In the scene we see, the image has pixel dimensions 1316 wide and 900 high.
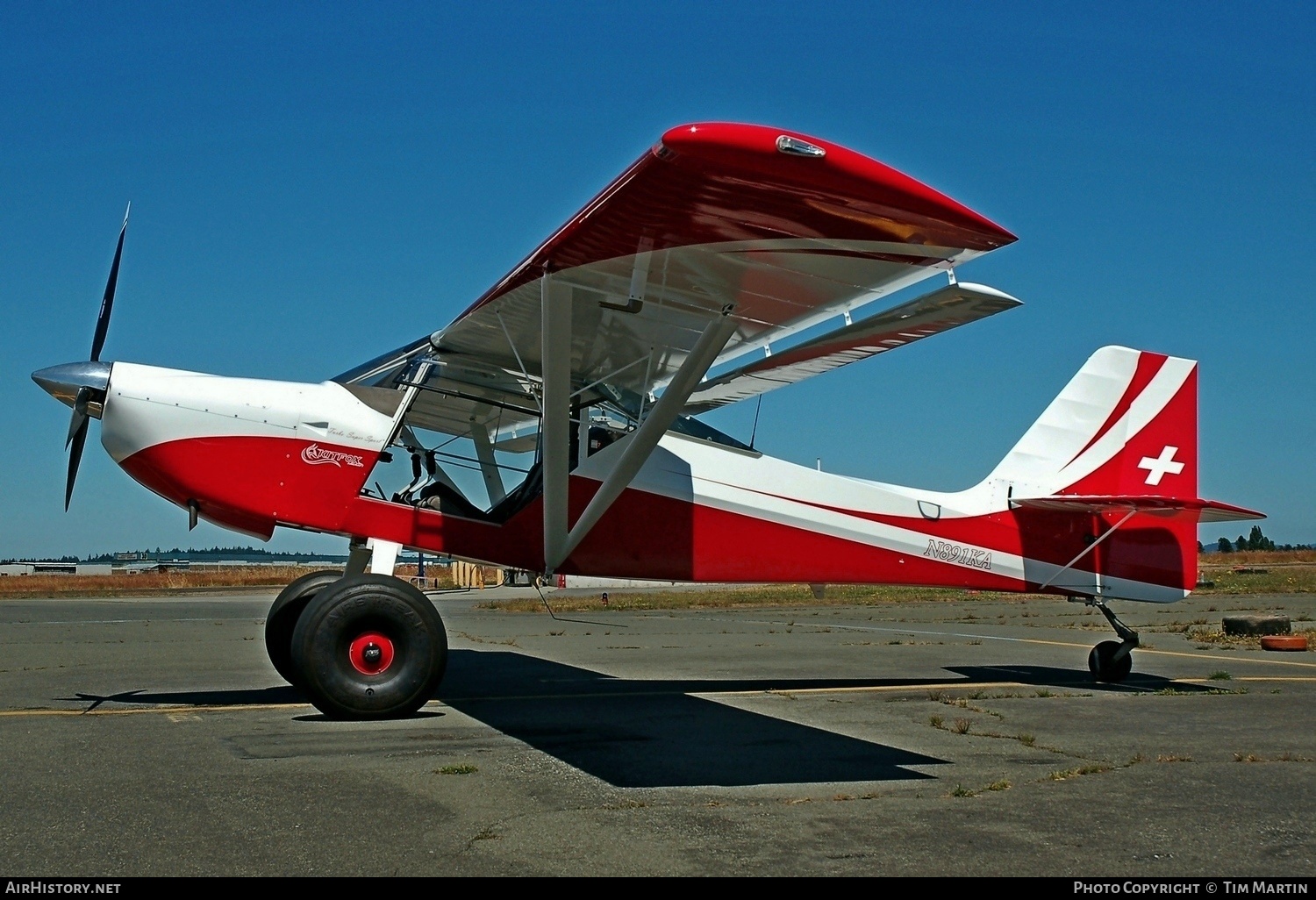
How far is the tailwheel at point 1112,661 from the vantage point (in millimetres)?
11023

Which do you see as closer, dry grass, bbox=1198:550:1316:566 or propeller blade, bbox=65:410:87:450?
propeller blade, bbox=65:410:87:450

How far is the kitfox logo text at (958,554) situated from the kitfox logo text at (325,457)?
5388 millimetres

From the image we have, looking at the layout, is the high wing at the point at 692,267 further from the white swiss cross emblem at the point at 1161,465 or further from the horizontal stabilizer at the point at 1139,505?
the white swiss cross emblem at the point at 1161,465

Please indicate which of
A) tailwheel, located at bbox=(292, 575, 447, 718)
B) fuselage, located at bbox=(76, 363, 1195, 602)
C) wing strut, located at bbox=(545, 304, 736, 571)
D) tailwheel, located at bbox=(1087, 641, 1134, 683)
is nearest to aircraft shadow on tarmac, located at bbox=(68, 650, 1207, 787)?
tailwheel, located at bbox=(1087, 641, 1134, 683)

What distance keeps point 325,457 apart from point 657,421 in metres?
2.81

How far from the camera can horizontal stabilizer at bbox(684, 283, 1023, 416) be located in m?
7.18

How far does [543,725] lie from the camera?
26.1 ft

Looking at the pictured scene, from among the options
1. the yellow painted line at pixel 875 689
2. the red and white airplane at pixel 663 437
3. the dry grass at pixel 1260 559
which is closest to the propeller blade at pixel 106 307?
the red and white airplane at pixel 663 437

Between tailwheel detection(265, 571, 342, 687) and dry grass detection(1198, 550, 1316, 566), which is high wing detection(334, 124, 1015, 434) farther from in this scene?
dry grass detection(1198, 550, 1316, 566)

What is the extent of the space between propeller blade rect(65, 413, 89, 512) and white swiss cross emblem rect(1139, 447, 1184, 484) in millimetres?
10033

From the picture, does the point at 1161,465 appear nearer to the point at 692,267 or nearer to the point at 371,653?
the point at 692,267

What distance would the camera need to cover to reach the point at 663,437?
9930mm
